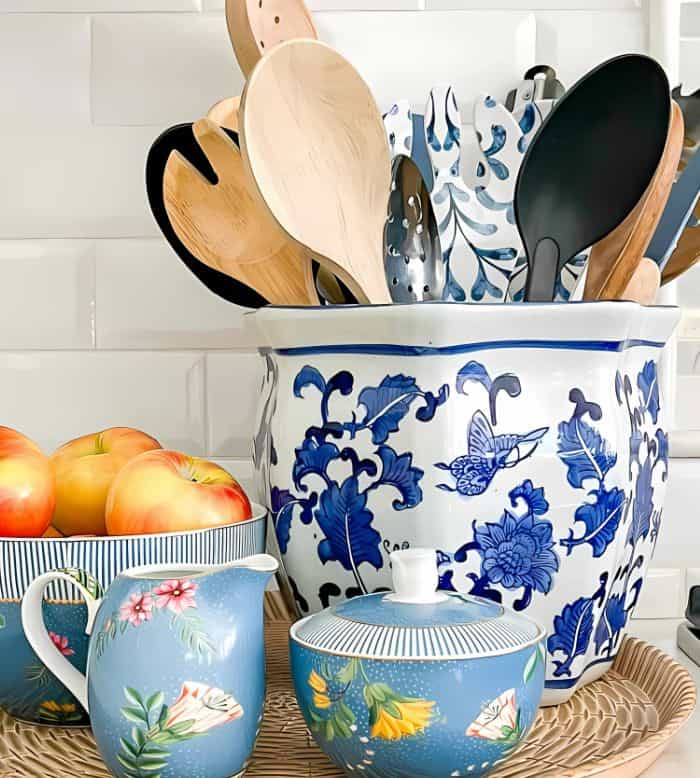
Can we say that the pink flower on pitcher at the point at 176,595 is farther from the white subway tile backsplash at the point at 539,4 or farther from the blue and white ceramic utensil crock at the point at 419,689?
the white subway tile backsplash at the point at 539,4

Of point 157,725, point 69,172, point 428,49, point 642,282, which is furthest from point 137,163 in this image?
point 157,725

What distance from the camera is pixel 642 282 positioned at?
2.11 ft

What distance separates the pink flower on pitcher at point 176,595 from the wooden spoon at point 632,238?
1.12ft

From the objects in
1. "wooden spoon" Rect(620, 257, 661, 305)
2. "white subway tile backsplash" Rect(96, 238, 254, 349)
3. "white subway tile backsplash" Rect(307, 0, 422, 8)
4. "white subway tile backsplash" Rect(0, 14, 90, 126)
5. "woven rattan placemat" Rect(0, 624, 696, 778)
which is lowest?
"woven rattan placemat" Rect(0, 624, 696, 778)

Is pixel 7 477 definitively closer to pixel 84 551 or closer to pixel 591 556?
pixel 84 551

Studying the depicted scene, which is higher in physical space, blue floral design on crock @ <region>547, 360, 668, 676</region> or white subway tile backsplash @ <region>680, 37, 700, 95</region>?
white subway tile backsplash @ <region>680, 37, 700, 95</region>

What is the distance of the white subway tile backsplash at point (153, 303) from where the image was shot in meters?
0.92

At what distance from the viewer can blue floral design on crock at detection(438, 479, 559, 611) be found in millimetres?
564

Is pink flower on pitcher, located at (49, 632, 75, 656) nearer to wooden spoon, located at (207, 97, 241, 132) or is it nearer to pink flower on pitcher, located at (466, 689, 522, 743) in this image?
pink flower on pitcher, located at (466, 689, 522, 743)

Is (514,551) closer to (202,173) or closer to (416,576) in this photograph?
(416,576)

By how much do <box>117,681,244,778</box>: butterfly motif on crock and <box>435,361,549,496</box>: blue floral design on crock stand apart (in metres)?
0.18

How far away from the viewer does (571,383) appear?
577 mm

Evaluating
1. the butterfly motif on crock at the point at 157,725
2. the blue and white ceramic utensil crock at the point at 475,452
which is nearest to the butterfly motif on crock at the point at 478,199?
the blue and white ceramic utensil crock at the point at 475,452

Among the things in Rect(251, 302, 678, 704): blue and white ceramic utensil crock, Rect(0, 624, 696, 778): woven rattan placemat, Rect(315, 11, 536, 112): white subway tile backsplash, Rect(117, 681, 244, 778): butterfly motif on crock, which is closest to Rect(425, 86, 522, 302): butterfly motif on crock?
Rect(315, 11, 536, 112): white subway tile backsplash
